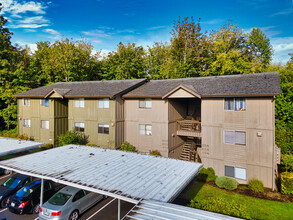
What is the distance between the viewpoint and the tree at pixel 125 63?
44.0 meters

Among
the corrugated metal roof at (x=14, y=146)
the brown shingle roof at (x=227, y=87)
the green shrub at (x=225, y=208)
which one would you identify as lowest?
the green shrub at (x=225, y=208)

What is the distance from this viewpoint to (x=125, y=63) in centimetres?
4341

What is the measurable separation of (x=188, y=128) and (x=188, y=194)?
359 inches

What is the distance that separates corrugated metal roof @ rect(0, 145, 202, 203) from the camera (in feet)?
29.5

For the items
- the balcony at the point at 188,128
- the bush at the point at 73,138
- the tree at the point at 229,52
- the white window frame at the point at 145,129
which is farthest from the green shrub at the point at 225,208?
the tree at the point at 229,52

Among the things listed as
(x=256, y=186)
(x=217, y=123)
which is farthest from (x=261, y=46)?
(x=256, y=186)

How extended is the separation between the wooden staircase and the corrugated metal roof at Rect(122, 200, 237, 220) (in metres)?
16.9

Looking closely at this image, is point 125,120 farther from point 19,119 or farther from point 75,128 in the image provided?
point 19,119

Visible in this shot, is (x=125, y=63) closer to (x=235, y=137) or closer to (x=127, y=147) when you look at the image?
(x=127, y=147)

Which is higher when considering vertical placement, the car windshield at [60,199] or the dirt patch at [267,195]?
the car windshield at [60,199]

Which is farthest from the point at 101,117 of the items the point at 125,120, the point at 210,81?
the point at 210,81

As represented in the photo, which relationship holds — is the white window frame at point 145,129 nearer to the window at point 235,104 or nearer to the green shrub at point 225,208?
the window at point 235,104

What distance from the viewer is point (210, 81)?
22375 mm

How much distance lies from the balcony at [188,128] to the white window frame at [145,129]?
3348 mm
